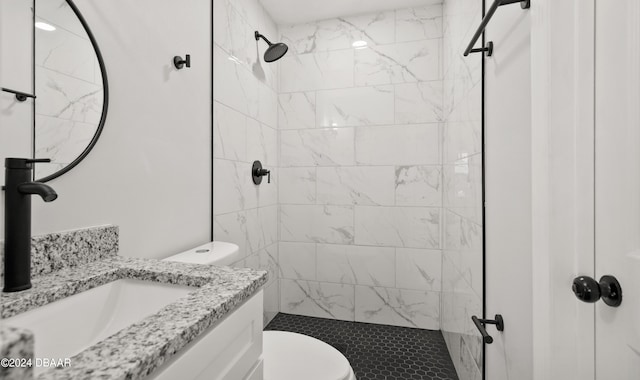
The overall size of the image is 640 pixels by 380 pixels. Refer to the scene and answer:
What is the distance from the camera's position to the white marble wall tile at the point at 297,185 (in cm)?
241

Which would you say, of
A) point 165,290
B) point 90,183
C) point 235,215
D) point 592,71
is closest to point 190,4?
point 90,183

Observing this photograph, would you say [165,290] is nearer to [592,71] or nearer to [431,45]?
[592,71]

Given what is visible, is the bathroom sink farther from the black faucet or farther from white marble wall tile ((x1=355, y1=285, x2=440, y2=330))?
white marble wall tile ((x1=355, y1=285, x2=440, y2=330))

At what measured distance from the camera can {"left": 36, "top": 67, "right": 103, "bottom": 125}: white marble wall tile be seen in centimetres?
81

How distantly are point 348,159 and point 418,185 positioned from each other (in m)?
0.57

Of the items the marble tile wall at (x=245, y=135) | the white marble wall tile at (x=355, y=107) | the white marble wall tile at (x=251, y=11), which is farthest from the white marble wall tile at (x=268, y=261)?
the white marble wall tile at (x=251, y=11)

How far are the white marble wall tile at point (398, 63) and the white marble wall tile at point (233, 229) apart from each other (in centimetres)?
138

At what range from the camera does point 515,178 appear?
3.11 ft

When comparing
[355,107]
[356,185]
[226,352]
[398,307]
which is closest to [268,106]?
[355,107]

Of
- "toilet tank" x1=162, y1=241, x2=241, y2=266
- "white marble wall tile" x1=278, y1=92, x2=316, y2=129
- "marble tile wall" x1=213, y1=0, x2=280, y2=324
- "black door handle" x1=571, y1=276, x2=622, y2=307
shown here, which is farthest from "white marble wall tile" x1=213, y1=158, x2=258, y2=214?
"black door handle" x1=571, y1=276, x2=622, y2=307

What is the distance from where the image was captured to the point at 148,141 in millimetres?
1185

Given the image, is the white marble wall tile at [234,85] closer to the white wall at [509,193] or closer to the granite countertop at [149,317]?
the granite countertop at [149,317]

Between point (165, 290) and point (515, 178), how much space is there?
1.10 metres

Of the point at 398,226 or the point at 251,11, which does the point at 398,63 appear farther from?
the point at 398,226
